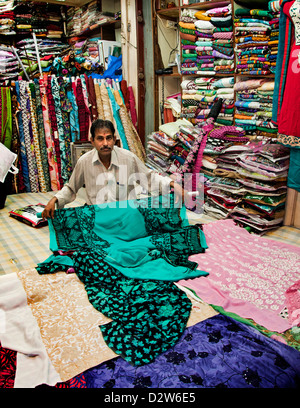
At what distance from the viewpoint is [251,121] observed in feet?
10.8

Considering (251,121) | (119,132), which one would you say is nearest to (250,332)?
(251,121)

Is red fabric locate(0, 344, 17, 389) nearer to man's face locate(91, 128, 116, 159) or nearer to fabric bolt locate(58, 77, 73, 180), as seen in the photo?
man's face locate(91, 128, 116, 159)

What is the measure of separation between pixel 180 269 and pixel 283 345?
32.4 inches

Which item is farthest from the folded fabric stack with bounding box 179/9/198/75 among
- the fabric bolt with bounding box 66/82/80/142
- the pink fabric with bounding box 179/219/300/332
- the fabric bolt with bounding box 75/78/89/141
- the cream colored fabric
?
the cream colored fabric

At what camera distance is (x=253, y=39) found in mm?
3096

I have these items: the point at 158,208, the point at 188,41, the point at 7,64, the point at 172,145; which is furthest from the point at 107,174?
the point at 7,64

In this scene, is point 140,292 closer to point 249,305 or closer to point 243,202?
point 249,305

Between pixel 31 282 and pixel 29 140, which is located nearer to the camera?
pixel 31 282

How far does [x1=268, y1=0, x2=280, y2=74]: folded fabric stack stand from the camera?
9.45ft

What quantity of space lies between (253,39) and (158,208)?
5.78 ft

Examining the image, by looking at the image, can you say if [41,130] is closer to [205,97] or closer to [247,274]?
[205,97]

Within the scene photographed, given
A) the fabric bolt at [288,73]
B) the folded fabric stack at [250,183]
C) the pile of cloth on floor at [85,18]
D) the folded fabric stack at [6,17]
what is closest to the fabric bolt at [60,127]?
the pile of cloth on floor at [85,18]

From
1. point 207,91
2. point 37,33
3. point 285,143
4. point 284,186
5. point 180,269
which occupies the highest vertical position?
point 37,33

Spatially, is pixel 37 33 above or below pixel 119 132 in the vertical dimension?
above
